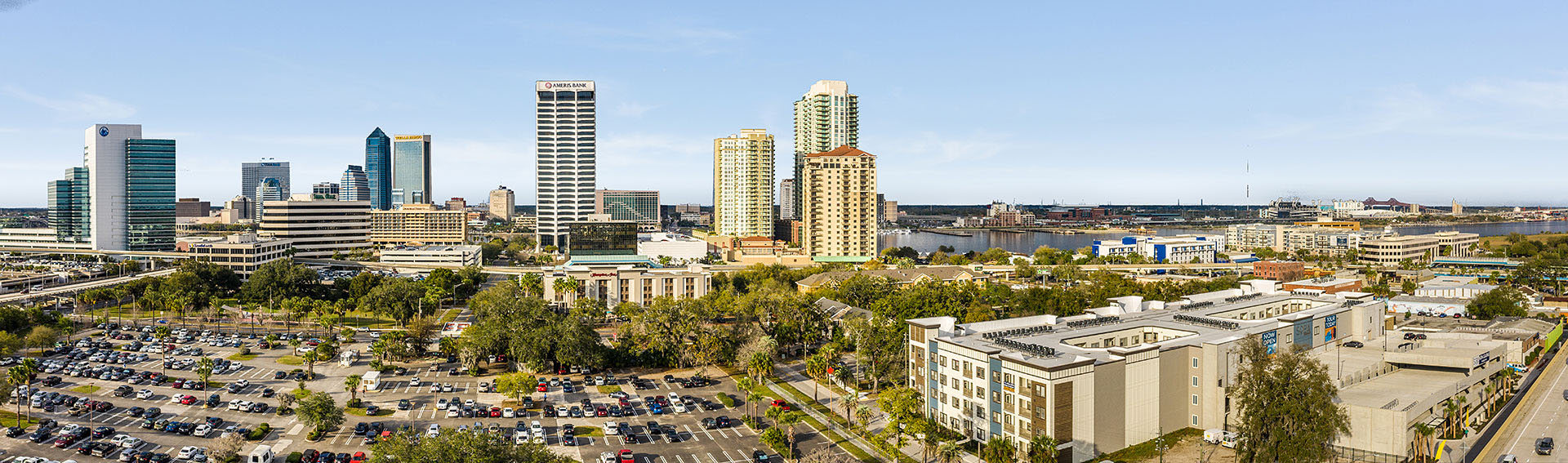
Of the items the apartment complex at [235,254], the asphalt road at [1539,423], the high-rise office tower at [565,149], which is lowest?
the asphalt road at [1539,423]

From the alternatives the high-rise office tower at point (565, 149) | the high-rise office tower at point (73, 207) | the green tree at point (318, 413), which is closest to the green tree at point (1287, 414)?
the green tree at point (318, 413)

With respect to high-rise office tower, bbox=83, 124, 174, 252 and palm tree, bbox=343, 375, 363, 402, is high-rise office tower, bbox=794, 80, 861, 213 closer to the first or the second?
high-rise office tower, bbox=83, 124, 174, 252

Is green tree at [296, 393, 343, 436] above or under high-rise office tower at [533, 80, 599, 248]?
under

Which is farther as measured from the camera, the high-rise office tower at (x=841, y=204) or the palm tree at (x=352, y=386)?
the high-rise office tower at (x=841, y=204)

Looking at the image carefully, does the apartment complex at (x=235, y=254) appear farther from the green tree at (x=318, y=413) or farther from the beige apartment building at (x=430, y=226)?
the beige apartment building at (x=430, y=226)

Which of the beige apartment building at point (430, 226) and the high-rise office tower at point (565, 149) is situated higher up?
the high-rise office tower at point (565, 149)

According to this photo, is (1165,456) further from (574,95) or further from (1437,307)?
(574,95)

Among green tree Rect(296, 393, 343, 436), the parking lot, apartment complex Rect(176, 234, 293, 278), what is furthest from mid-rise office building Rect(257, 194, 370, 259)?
green tree Rect(296, 393, 343, 436)
